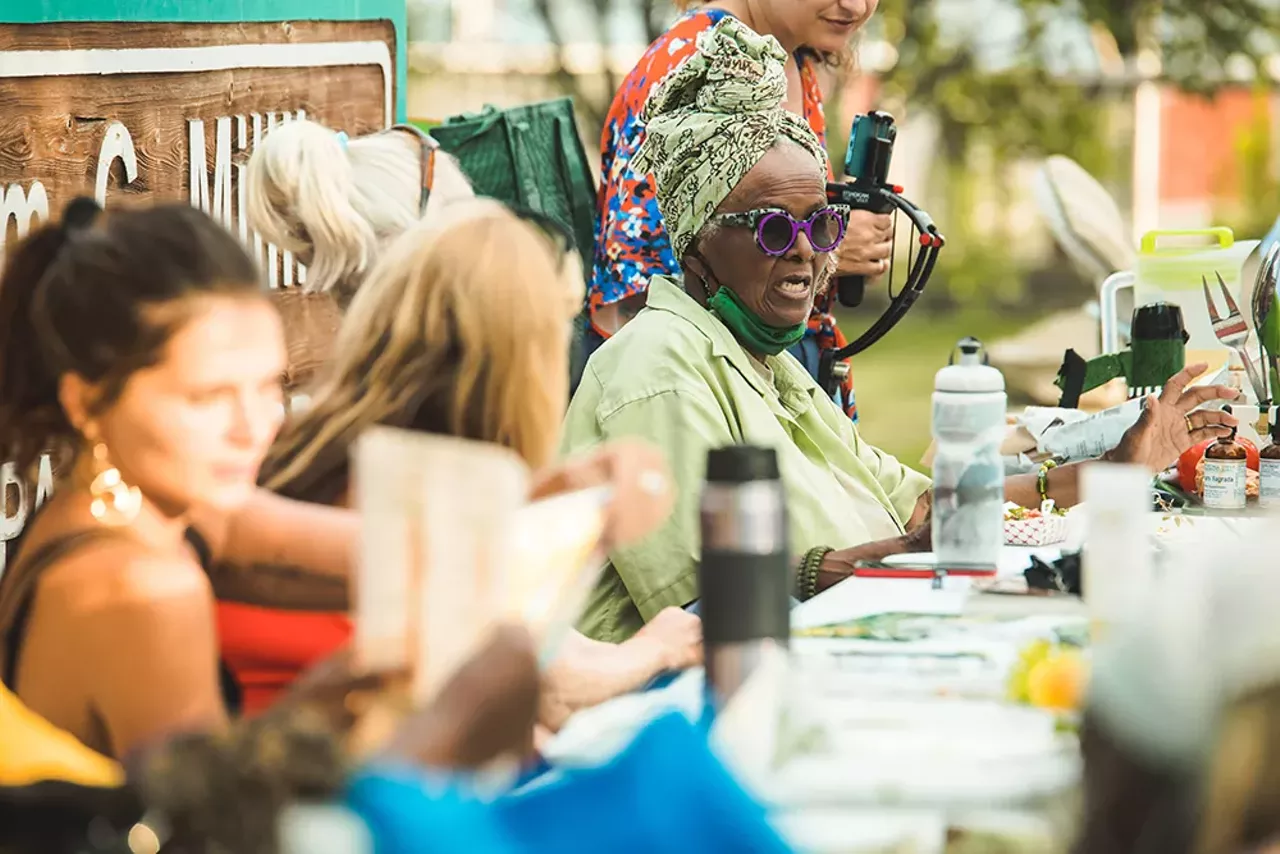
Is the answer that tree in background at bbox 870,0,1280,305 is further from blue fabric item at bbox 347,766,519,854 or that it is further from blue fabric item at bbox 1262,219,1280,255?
blue fabric item at bbox 347,766,519,854

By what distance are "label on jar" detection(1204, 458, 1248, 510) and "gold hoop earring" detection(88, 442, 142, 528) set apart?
2653 millimetres

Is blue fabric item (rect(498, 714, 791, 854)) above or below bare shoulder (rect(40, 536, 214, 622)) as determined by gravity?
below

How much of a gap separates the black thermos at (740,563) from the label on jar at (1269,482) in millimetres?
2262

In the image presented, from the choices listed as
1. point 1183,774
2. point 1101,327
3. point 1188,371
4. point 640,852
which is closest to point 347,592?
point 640,852

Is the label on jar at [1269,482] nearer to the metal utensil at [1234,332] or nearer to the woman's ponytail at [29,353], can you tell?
the metal utensil at [1234,332]

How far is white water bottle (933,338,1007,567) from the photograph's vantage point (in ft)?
10.3

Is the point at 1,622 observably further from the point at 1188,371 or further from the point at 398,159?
the point at 1188,371

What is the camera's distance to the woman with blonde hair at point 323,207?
313 centimetres

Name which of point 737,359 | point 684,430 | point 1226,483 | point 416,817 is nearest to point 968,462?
point 684,430

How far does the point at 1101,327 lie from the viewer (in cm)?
550

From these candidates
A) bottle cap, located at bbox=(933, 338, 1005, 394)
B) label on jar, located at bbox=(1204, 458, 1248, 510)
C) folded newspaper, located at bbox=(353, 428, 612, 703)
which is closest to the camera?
folded newspaper, located at bbox=(353, 428, 612, 703)

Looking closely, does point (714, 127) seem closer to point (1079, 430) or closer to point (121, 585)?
point (1079, 430)

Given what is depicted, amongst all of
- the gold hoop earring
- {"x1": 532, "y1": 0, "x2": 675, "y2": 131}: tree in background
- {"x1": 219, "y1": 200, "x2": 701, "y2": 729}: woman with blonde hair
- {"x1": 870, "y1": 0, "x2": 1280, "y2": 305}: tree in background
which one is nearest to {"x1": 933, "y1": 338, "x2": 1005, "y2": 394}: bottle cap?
{"x1": 219, "y1": 200, "x2": 701, "y2": 729}: woman with blonde hair

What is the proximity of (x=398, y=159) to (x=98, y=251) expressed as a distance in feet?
4.42
